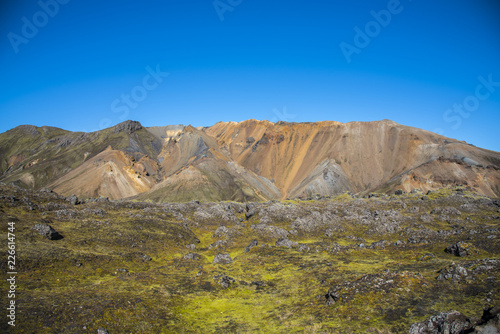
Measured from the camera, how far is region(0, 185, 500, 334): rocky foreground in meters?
24.1

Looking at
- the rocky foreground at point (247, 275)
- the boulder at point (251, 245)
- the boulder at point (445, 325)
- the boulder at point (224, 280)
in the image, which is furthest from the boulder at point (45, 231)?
the boulder at point (445, 325)

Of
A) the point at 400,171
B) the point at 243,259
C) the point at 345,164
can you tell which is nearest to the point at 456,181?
the point at 400,171

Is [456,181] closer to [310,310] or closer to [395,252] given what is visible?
[395,252]

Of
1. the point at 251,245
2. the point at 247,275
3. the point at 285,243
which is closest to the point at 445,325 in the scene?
the point at 247,275

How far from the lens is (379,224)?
6575 centimetres

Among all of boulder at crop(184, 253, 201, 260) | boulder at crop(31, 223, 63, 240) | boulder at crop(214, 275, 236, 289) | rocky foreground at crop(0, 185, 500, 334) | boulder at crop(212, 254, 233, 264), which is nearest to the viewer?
rocky foreground at crop(0, 185, 500, 334)

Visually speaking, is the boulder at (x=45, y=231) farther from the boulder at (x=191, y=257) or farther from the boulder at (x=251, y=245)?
the boulder at (x=251, y=245)

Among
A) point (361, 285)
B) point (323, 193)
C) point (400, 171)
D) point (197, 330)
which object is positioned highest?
point (400, 171)

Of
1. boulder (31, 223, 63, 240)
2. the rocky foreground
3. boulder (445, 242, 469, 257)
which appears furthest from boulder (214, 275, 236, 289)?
boulder (445, 242, 469, 257)

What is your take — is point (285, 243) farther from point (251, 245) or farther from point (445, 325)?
point (445, 325)

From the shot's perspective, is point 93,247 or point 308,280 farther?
point 93,247

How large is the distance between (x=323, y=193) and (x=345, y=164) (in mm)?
36150

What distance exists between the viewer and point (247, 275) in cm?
4228

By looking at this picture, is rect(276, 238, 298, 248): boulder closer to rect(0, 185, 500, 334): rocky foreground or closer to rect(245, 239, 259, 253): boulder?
rect(0, 185, 500, 334): rocky foreground
